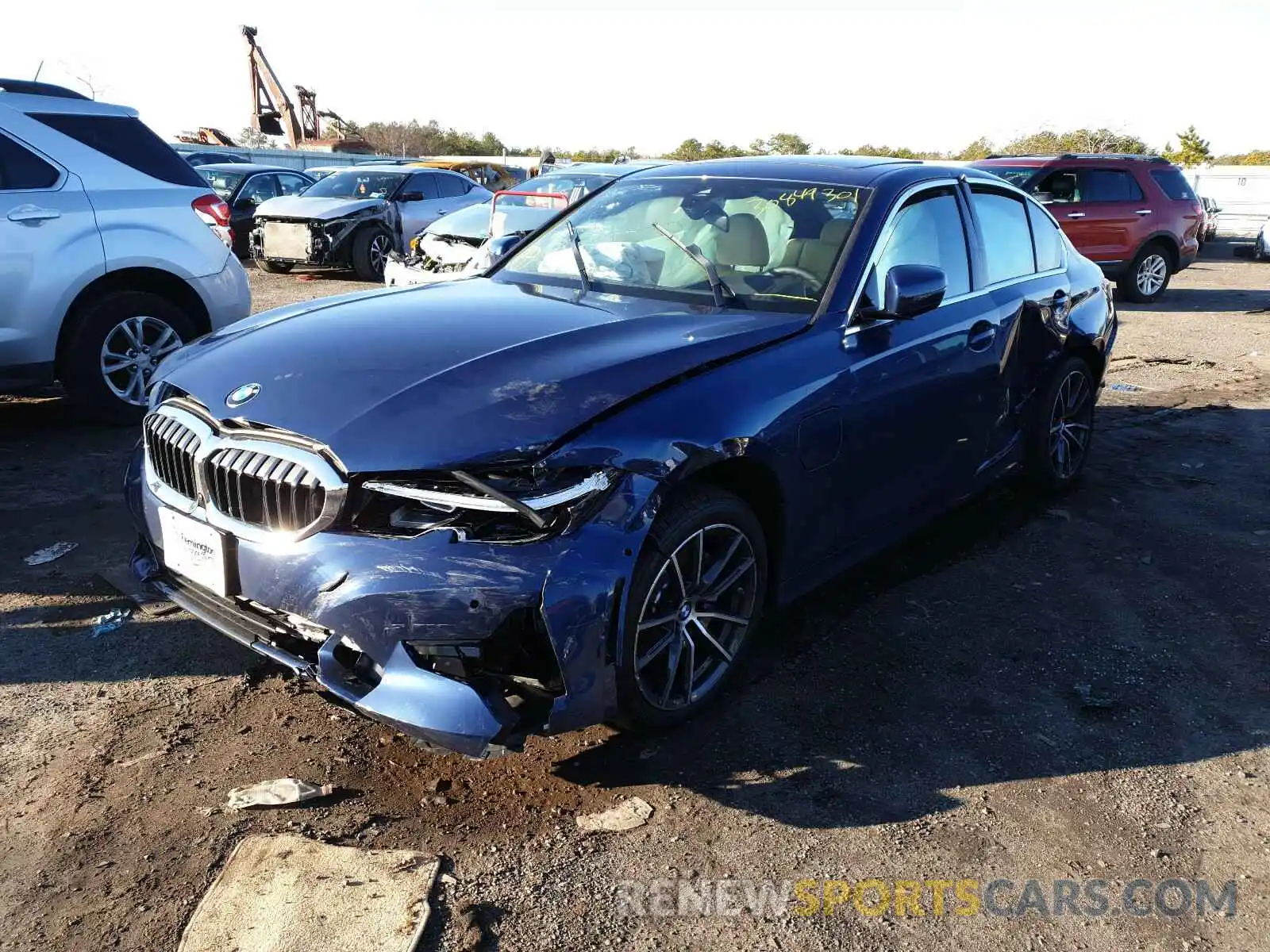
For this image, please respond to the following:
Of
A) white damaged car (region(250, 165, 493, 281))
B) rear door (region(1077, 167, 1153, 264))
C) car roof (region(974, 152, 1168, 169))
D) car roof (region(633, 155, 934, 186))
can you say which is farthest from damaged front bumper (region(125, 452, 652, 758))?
rear door (region(1077, 167, 1153, 264))

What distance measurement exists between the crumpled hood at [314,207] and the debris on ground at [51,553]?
10.3m

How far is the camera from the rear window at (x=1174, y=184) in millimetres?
14531

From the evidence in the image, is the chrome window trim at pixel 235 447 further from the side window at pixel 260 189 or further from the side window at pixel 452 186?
the side window at pixel 260 189

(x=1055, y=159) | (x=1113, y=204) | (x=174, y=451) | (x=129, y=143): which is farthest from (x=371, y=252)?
(x=174, y=451)

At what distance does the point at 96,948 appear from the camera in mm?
2307

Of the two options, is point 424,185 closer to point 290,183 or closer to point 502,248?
point 290,183

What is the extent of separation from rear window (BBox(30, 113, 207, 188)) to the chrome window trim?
3.77 m

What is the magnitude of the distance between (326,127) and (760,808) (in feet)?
171

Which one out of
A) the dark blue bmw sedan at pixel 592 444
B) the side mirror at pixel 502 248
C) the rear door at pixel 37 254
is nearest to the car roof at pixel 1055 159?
the dark blue bmw sedan at pixel 592 444

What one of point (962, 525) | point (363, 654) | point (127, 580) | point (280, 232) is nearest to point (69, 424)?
point (127, 580)

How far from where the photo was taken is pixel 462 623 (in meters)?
2.56

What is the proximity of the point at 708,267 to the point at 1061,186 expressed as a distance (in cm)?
1204

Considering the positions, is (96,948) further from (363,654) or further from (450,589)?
(450,589)

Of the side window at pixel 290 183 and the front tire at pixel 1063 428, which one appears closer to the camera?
the front tire at pixel 1063 428
